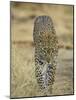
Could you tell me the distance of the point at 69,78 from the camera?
291cm

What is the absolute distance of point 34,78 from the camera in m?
2.79

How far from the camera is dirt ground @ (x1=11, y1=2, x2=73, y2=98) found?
108 inches

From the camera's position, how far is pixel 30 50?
2781mm

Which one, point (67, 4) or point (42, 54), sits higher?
point (67, 4)

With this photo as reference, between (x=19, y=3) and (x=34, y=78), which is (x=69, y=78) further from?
(x=19, y=3)

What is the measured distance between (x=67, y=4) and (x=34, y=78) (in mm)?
865

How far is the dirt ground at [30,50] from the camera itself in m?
2.74

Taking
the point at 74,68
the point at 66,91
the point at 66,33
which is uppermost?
the point at 66,33
